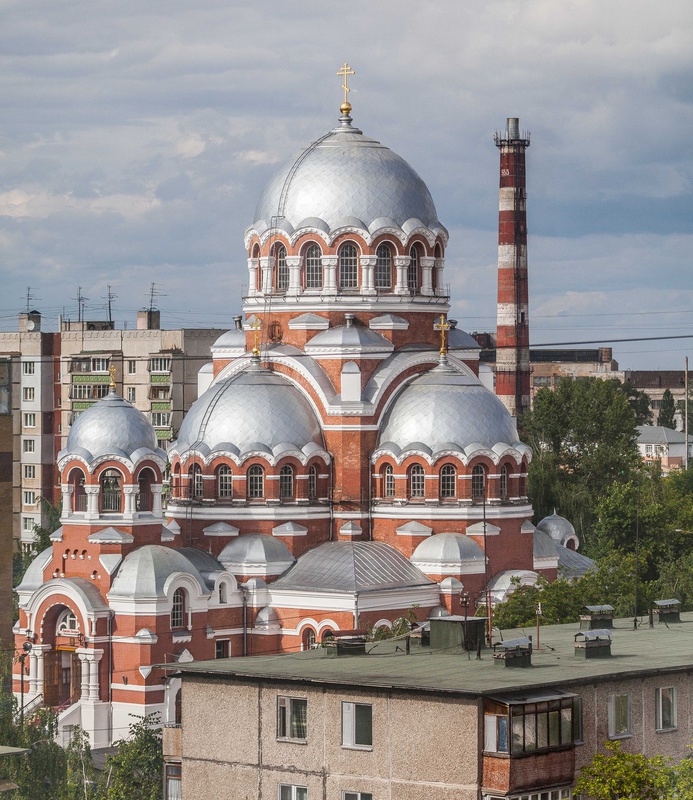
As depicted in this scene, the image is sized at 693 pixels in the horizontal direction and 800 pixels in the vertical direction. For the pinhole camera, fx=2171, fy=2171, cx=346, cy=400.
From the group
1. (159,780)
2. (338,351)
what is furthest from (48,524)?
(159,780)

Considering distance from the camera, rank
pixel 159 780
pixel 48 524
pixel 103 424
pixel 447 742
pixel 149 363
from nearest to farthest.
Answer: pixel 447 742 < pixel 159 780 < pixel 103 424 < pixel 48 524 < pixel 149 363

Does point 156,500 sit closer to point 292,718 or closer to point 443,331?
point 443,331

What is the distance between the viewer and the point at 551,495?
6128cm

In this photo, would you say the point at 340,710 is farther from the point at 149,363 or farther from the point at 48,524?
the point at 149,363

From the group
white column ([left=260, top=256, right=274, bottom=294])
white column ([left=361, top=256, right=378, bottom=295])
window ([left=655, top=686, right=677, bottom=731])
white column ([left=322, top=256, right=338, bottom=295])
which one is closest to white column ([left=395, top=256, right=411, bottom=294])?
white column ([left=361, top=256, right=378, bottom=295])

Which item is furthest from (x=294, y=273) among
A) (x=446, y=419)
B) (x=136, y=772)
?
(x=136, y=772)

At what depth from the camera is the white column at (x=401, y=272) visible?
163 ft

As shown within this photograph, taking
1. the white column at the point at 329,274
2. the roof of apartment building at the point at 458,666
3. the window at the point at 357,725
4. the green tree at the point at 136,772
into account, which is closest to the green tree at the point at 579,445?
the white column at the point at 329,274

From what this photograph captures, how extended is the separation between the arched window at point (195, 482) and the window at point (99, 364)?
2471cm

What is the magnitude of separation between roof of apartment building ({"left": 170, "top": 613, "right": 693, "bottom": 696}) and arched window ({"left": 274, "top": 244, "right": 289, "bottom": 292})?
58.9 feet

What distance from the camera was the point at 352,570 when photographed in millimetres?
46031

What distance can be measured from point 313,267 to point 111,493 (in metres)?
7.61

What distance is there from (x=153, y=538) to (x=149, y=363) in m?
26.7

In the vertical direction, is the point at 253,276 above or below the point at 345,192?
below
